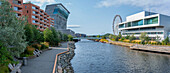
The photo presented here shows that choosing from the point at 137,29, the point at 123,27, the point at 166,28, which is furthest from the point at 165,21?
the point at 123,27

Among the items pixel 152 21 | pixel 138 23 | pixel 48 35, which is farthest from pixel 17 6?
pixel 138 23

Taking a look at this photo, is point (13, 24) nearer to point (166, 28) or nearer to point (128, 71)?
point (128, 71)

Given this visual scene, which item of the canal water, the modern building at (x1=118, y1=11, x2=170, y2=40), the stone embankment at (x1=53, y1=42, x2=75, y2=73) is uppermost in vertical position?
the modern building at (x1=118, y1=11, x2=170, y2=40)

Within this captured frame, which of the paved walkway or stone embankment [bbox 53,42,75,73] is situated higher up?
the paved walkway

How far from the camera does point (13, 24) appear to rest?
44.0 ft

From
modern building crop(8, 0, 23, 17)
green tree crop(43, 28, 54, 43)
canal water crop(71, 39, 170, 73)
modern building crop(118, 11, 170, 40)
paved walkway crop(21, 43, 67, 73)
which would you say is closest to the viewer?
paved walkway crop(21, 43, 67, 73)

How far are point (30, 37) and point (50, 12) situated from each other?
5199 inches

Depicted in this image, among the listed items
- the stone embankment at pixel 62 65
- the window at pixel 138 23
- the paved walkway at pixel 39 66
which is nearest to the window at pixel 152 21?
the window at pixel 138 23

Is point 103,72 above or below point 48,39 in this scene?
below

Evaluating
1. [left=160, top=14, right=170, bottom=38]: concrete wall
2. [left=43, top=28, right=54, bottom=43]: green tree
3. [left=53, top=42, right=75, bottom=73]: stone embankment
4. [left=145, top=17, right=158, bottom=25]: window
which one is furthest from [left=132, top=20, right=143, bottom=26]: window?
[left=53, top=42, right=75, bottom=73]: stone embankment

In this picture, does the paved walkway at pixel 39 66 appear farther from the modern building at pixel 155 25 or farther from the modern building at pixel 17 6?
the modern building at pixel 155 25

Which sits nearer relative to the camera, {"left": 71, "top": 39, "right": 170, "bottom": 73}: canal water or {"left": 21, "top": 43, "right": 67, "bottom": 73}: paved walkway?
{"left": 21, "top": 43, "right": 67, "bottom": 73}: paved walkway

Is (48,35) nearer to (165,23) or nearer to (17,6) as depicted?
(17,6)

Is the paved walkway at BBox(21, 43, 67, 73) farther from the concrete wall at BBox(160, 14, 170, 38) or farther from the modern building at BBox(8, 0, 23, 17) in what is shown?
the concrete wall at BBox(160, 14, 170, 38)
